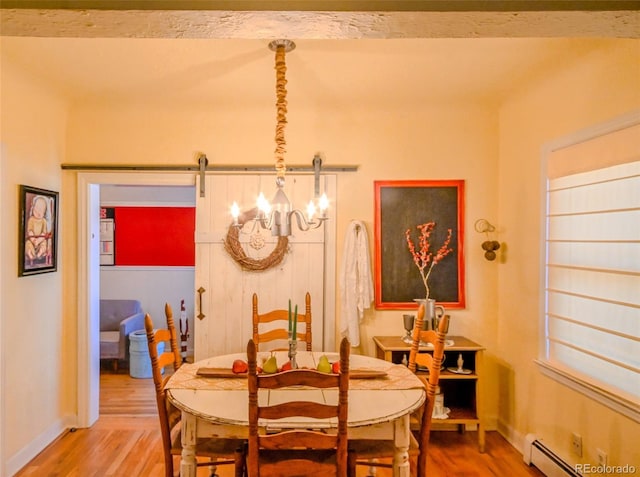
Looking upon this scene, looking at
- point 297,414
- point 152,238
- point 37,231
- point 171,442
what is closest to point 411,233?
point 297,414

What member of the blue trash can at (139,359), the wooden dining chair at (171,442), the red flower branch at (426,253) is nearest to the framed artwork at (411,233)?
the red flower branch at (426,253)

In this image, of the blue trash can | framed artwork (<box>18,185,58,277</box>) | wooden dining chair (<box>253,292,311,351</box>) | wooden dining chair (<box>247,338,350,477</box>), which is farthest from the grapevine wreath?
the blue trash can

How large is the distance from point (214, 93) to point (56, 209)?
4.69 ft

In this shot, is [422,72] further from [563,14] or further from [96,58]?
[96,58]

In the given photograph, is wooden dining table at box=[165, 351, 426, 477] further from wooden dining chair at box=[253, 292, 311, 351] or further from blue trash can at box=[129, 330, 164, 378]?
blue trash can at box=[129, 330, 164, 378]

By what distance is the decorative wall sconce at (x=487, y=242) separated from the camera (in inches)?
126

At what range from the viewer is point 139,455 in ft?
9.39

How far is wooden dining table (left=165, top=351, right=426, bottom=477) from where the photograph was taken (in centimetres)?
176

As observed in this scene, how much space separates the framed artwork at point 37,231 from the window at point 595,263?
325 cm

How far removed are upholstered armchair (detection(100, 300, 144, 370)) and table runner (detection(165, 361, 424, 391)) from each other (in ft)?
9.03

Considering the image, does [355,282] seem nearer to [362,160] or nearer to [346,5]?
[362,160]

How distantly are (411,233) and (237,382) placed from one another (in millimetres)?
1778

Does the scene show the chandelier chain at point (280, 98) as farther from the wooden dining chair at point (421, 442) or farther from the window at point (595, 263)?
the window at point (595, 263)

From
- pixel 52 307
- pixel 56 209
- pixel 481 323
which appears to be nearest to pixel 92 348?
pixel 52 307
